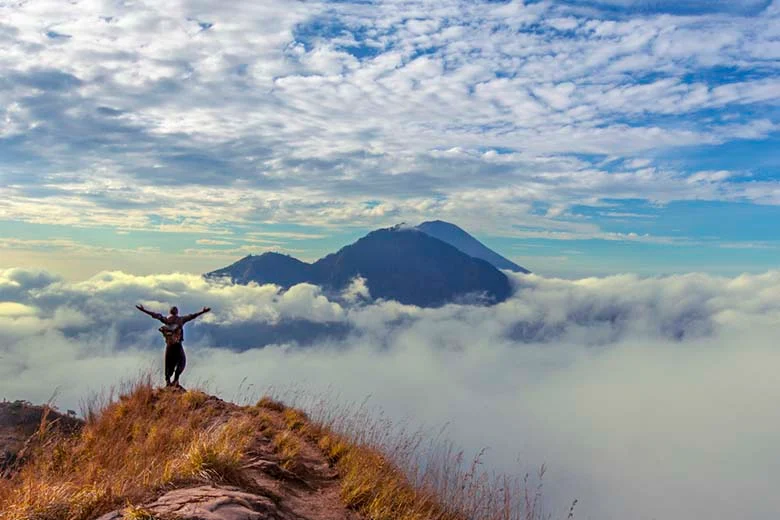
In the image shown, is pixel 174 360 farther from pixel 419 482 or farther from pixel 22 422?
pixel 419 482

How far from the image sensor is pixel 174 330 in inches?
629

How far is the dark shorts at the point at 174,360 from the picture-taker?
52.5ft

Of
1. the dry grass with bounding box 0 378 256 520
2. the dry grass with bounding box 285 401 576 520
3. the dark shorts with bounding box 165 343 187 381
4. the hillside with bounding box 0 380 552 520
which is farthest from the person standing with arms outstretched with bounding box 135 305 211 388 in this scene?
the dry grass with bounding box 285 401 576 520

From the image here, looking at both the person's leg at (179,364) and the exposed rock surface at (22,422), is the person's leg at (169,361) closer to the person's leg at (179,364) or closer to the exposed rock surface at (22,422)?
the person's leg at (179,364)

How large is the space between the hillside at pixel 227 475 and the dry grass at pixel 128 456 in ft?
→ 0.06

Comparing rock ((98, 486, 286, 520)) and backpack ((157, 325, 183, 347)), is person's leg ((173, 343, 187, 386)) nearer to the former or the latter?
backpack ((157, 325, 183, 347))

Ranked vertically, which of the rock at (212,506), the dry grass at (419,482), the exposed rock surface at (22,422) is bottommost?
the exposed rock surface at (22,422)

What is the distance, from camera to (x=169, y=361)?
16.1m

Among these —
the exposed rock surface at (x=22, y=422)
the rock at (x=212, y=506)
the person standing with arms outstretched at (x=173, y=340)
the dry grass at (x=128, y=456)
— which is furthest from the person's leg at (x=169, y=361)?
the rock at (x=212, y=506)

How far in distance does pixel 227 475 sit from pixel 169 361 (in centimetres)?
1043

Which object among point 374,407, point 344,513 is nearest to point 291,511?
point 344,513

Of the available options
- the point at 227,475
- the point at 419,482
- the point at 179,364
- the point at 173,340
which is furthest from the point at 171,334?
the point at 227,475

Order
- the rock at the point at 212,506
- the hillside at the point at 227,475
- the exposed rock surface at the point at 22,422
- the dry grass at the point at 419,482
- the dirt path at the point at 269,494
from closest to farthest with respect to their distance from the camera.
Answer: the rock at the point at 212,506, the dirt path at the point at 269,494, the hillside at the point at 227,475, the dry grass at the point at 419,482, the exposed rock surface at the point at 22,422

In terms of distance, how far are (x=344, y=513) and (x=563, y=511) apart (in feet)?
10.4
